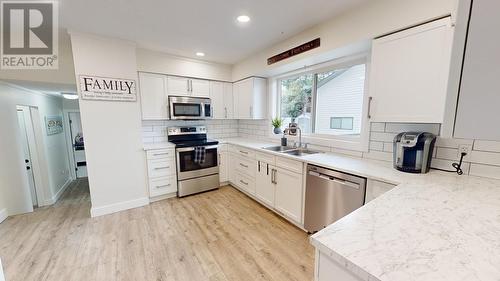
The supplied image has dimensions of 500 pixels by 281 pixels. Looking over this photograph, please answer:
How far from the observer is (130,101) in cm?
291

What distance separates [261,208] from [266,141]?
1.28 meters

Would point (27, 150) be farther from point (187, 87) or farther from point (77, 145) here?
point (187, 87)

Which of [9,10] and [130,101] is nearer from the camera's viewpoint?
[9,10]

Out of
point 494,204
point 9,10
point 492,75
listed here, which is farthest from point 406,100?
point 9,10

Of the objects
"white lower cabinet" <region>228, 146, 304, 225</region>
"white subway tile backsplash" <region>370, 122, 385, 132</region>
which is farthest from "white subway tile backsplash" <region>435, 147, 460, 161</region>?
"white lower cabinet" <region>228, 146, 304, 225</region>

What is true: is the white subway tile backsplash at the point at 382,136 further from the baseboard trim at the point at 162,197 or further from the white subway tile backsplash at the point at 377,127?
the baseboard trim at the point at 162,197

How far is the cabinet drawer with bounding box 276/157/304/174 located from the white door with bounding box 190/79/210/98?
2.00m

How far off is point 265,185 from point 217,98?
6.60 ft

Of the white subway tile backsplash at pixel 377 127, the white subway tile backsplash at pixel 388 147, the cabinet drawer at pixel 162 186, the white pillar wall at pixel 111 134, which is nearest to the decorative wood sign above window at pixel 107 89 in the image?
the white pillar wall at pixel 111 134

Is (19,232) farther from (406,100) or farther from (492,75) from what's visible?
(406,100)

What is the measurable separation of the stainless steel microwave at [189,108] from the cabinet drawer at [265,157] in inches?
52.6

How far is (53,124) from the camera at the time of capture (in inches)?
157

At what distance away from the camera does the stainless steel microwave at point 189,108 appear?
3.37m

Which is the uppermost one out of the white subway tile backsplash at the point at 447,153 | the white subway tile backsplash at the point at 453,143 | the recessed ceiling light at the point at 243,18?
the recessed ceiling light at the point at 243,18
